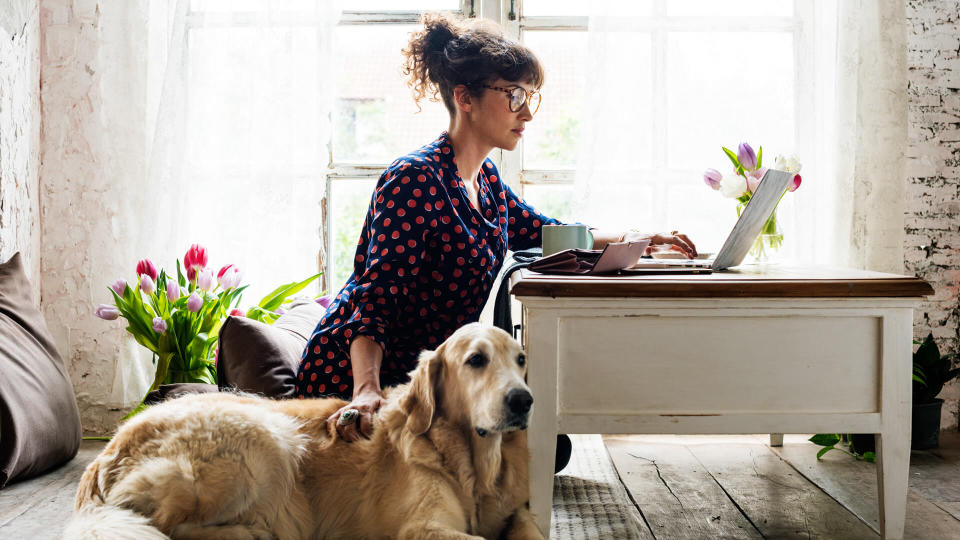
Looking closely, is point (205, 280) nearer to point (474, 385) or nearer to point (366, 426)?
point (366, 426)

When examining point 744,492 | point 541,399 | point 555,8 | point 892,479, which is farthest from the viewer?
point 555,8

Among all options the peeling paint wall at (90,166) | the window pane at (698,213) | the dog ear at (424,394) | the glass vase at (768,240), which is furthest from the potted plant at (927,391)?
the peeling paint wall at (90,166)

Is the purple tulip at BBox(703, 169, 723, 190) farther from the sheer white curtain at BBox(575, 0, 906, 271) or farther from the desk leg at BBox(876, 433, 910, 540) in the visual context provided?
the desk leg at BBox(876, 433, 910, 540)

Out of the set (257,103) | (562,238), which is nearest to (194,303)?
(257,103)

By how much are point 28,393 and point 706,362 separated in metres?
2.14

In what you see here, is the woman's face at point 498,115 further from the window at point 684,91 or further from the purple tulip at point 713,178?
the window at point 684,91

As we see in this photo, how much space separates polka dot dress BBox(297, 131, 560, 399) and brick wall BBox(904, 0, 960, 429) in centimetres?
213

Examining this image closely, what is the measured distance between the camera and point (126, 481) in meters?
1.40

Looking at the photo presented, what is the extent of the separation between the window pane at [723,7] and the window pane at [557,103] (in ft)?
1.37

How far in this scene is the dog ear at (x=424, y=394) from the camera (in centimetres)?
150

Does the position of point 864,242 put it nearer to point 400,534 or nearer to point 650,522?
point 650,522

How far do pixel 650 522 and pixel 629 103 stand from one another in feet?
5.96

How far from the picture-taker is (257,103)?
3.24 metres

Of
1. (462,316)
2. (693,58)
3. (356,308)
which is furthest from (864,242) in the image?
(356,308)
